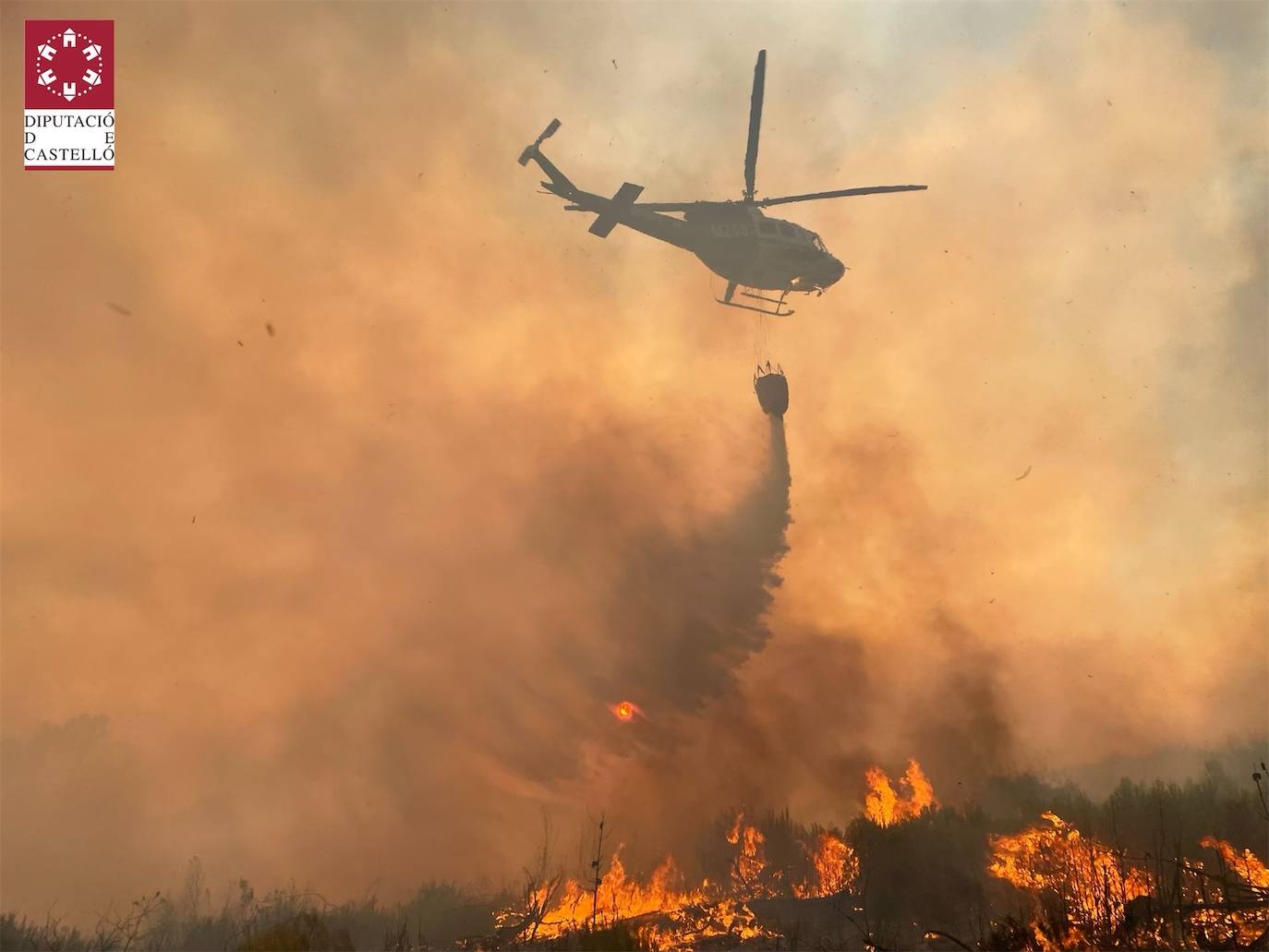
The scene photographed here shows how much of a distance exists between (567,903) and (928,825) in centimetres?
2140

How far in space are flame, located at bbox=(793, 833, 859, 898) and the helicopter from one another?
32659 millimetres

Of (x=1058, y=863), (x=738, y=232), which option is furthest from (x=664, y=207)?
(x=1058, y=863)

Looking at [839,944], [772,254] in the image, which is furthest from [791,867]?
[772,254]

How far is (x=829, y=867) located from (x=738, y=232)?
38461mm

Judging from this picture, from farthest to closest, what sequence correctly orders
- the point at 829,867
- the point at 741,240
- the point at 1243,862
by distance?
the point at 829,867 < the point at 741,240 < the point at 1243,862

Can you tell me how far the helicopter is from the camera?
3834cm

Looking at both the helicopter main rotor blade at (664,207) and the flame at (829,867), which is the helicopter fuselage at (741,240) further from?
the flame at (829,867)

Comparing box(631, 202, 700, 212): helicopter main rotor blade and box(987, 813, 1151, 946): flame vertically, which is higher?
box(631, 202, 700, 212): helicopter main rotor blade

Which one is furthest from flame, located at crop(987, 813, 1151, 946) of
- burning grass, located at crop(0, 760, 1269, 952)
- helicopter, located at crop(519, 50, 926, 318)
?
helicopter, located at crop(519, 50, 926, 318)

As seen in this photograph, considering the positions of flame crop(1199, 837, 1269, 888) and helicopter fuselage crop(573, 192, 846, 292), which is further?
helicopter fuselage crop(573, 192, 846, 292)

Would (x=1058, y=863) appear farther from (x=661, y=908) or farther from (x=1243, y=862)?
(x=661, y=908)

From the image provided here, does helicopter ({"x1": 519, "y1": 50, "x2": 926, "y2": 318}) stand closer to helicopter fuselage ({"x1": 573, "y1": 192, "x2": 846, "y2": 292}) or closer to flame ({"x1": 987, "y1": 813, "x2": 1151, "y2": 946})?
helicopter fuselage ({"x1": 573, "y1": 192, "x2": 846, "y2": 292})

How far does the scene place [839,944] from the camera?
30125 mm

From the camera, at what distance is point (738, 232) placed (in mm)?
39031
